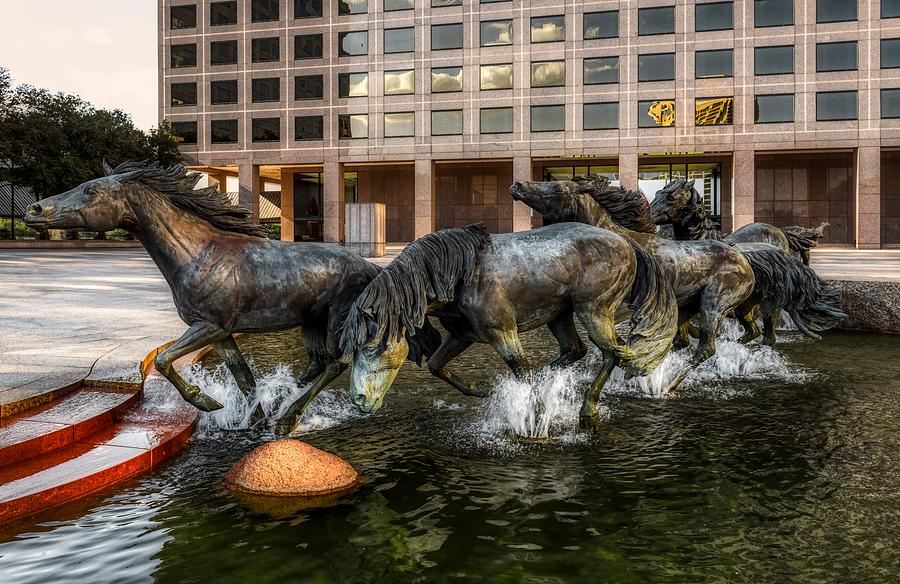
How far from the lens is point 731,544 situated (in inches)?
147

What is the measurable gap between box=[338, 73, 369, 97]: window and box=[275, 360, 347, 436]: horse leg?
50.3 m

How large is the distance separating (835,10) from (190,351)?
52.1m

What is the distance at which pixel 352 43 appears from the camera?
→ 54125 millimetres

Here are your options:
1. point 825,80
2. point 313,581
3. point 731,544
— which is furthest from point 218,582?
point 825,80

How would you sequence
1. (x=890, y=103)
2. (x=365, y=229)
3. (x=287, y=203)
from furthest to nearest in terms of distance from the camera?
(x=287, y=203), (x=890, y=103), (x=365, y=229)

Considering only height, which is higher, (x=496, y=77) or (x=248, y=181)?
(x=496, y=77)

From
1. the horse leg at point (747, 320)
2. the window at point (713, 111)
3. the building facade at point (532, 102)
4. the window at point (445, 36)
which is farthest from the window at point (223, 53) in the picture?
the horse leg at point (747, 320)

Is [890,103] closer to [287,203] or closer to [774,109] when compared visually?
[774,109]

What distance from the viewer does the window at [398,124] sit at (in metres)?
52.3

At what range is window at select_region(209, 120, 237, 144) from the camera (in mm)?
55375

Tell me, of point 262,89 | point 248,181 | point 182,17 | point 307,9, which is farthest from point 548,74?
point 182,17

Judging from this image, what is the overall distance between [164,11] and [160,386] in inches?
2330

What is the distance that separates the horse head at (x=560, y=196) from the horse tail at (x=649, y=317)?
683mm

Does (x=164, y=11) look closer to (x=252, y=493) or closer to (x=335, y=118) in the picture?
(x=335, y=118)
